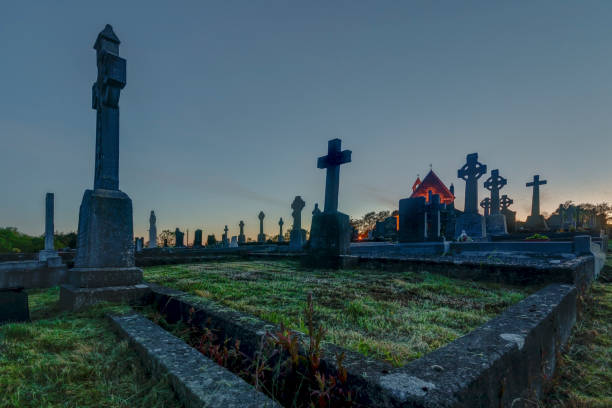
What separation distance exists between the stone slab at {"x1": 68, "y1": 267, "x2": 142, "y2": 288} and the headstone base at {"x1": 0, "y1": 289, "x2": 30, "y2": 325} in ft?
1.64

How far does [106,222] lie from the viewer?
3600 mm

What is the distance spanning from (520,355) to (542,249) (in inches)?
373

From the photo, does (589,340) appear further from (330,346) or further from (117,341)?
(117,341)

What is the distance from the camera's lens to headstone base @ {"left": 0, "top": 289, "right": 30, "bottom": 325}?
107 inches

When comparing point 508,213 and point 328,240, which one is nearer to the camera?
point 328,240

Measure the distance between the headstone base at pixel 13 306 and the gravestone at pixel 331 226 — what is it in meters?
4.72

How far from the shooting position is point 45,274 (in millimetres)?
5602

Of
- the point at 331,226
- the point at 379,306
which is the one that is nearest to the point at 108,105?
the point at 379,306

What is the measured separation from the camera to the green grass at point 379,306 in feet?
6.25

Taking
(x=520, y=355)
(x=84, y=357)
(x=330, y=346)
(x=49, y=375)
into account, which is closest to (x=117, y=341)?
(x=84, y=357)

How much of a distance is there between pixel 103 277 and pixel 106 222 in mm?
649

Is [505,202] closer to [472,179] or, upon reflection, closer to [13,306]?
[472,179]

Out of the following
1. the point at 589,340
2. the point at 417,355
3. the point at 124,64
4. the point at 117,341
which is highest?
the point at 124,64

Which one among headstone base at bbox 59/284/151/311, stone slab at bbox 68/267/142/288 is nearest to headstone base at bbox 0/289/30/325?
headstone base at bbox 59/284/151/311
